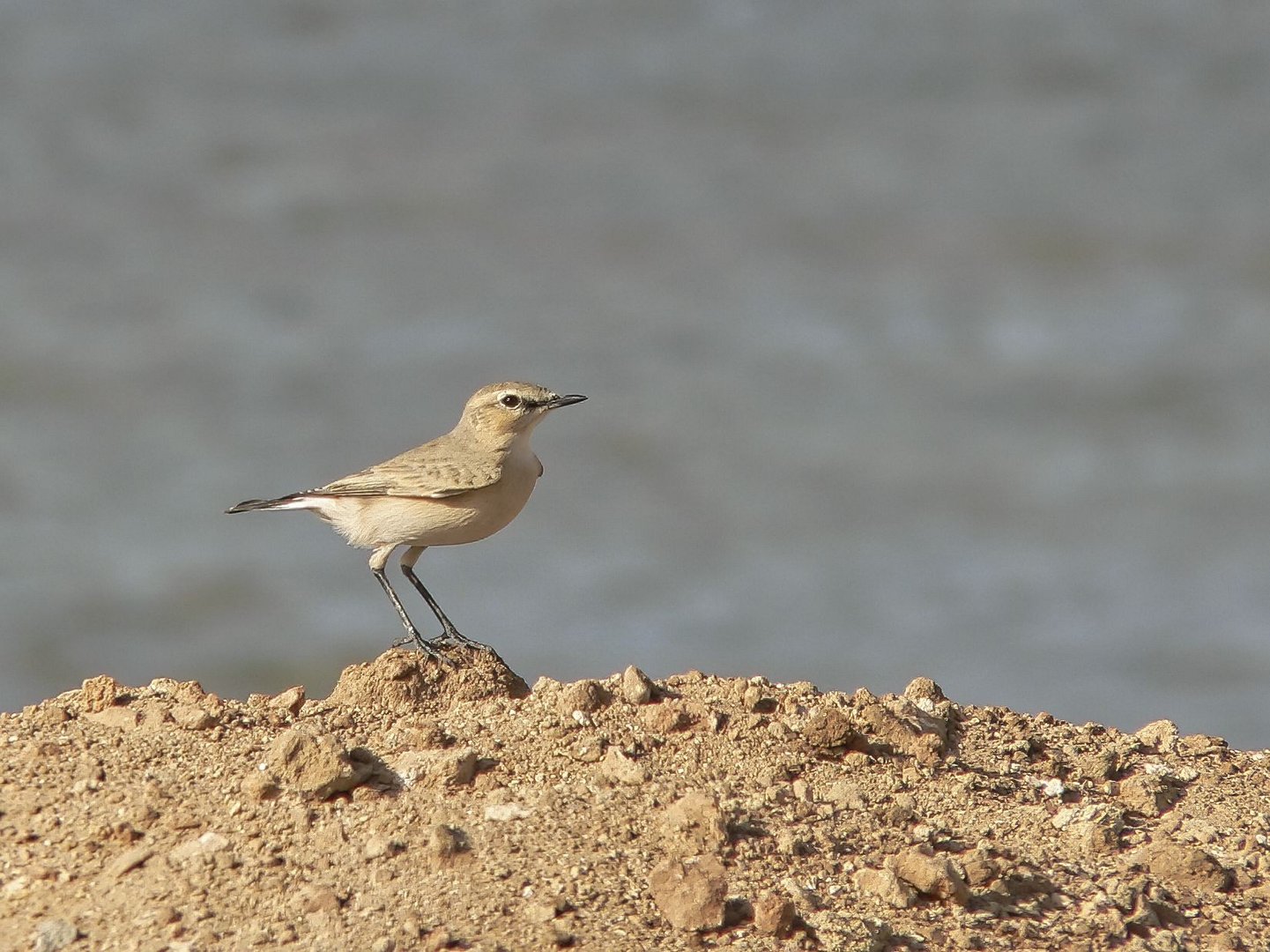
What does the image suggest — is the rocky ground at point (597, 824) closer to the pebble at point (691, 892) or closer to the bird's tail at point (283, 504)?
the pebble at point (691, 892)

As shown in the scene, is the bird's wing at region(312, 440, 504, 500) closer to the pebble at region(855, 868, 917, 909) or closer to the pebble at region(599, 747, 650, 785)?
the pebble at region(599, 747, 650, 785)

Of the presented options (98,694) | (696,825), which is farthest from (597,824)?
(98,694)

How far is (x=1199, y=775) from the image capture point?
22.8ft

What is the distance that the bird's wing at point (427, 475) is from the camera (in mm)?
8516

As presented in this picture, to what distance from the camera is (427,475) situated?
28.1 feet

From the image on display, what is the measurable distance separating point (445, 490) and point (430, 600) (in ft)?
1.85

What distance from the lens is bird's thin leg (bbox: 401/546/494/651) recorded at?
804 cm

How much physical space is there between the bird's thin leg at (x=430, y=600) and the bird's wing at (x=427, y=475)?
0.42 metres

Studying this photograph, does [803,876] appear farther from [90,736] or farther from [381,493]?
[381,493]

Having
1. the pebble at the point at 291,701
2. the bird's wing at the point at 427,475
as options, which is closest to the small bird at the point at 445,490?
the bird's wing at the point at 427,475

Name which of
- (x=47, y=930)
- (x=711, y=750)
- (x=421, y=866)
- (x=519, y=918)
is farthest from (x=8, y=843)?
(x=711, y=750)

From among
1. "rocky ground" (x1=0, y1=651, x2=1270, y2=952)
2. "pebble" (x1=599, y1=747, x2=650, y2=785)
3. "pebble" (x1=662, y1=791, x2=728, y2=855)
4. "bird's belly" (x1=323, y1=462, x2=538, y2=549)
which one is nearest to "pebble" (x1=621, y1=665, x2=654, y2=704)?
"rocky ground" (x1=0, y1=651, x2=1270, y2=952)

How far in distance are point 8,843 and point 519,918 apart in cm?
174

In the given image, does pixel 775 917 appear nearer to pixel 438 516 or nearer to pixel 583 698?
pixel 583 698
